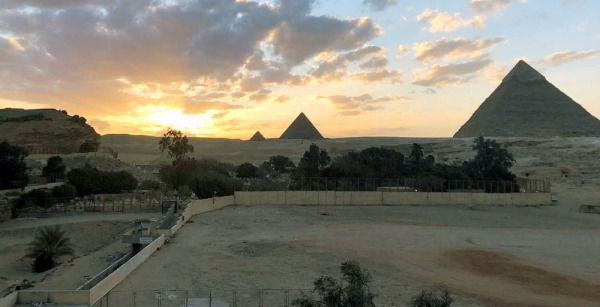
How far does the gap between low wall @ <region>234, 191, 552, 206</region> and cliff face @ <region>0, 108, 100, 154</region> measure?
148ft

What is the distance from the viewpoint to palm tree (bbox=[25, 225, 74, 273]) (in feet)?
82.9

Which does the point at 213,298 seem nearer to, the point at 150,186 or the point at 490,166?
the point at 150,186

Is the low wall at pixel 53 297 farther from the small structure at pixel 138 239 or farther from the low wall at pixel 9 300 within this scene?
the small structure at pixel 138 239

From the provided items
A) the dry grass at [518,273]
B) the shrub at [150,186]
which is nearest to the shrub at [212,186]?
the shrub at [150,186]

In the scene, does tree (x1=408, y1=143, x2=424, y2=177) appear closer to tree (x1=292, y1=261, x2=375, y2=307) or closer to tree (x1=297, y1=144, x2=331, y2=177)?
tree (x1=297, y1=144, x2=331, y2=177)

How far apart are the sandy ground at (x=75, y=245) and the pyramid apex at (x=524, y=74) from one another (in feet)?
554

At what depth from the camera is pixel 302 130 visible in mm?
178500

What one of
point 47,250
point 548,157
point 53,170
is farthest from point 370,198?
point 548,157

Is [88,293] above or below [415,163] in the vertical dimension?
below

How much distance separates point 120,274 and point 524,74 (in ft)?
616

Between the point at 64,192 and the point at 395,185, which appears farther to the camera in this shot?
the point at 395,185

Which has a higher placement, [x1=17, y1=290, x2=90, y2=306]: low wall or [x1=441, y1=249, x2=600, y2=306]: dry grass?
[x1=17, y1=290, x2=90, y2=306]: low wall

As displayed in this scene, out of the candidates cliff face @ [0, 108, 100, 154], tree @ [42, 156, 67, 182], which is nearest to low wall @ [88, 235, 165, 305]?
tree @ [42, 156, 67, 182]

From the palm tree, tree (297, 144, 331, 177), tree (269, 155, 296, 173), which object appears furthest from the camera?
tree (269, 155, 296, 173)
